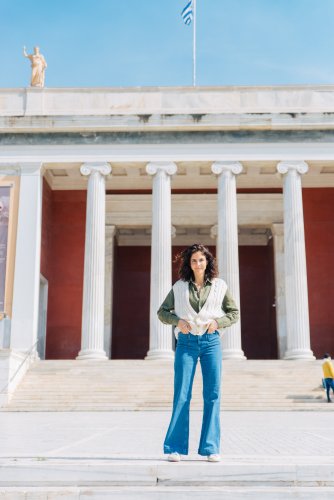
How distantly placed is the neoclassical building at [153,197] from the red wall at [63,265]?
6 cm

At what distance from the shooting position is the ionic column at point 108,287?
104 feet

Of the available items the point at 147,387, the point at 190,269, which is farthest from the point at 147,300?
the point at 190,269

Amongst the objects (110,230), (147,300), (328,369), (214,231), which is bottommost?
(328,369)

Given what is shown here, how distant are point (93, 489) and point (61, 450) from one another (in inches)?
99.0

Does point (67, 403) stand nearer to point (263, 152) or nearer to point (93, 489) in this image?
point (263, 152)

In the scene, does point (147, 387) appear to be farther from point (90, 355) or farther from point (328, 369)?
point (328, 369)

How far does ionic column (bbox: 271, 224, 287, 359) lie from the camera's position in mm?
31453

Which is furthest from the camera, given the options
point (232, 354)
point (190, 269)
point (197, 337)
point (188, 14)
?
point (188, 14)

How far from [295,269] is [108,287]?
31.8 ft

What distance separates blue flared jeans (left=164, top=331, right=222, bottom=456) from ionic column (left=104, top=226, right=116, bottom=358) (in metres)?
24.9

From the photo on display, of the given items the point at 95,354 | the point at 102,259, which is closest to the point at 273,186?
the point at 102,259

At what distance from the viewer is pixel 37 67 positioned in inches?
1204

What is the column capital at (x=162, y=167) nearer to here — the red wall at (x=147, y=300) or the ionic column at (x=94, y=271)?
the ionic column at (x=94, y=271)

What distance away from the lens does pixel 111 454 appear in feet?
24.3
